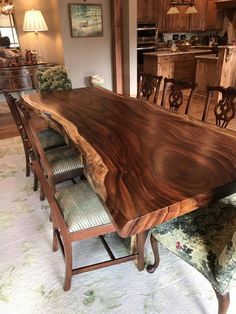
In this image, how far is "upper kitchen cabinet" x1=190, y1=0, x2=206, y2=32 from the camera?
730 centimetres

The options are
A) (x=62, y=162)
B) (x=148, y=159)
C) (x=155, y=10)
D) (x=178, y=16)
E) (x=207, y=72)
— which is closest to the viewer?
(x=148, y=159)

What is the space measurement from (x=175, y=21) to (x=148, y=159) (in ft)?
23.3

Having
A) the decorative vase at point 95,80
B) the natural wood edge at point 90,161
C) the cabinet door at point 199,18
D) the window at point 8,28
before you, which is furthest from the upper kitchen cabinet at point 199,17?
the natural wood edge at point 90,161

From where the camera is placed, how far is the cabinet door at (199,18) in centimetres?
730

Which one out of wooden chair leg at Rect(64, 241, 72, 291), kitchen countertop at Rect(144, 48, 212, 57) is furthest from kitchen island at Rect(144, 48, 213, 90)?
wooden chair leg at Rect(64, 241, 72, 291)

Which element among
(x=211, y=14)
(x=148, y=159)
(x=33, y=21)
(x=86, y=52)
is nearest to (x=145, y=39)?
(x=86, y=52)

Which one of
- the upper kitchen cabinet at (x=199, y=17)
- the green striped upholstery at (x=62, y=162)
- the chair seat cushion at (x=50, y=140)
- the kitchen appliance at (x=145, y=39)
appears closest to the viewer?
the green striped upholstery at (x=62, y=162)

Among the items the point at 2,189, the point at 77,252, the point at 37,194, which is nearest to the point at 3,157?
the point at 2,189

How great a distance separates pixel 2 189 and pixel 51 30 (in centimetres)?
365

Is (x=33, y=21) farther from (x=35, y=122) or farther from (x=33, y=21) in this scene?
(x=35, y=122)

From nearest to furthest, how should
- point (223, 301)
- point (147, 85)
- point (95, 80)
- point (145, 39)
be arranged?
point (223, 301) < point (147, 85) < point (95, 80) < point (145, 39)

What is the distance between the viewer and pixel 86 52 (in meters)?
4.98

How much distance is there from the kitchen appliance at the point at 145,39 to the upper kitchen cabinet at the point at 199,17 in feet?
4.87

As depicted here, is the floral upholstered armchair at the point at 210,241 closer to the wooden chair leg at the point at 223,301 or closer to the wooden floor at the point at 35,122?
the wooden chair leg at the point at 223,301
